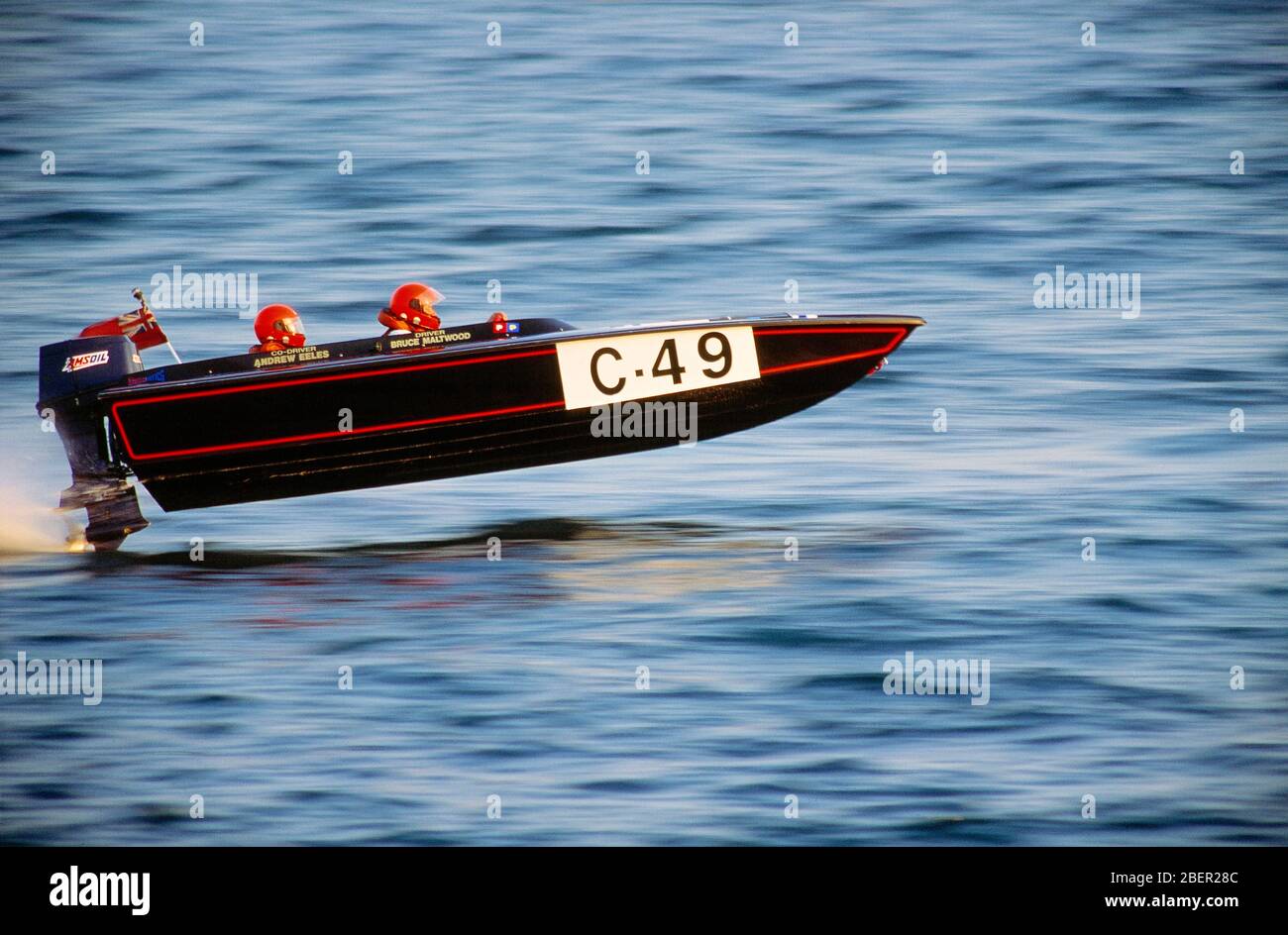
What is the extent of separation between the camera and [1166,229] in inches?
627

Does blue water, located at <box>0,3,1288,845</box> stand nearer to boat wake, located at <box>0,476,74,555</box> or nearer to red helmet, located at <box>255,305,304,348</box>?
boat wake, located at <box>0,476,74,555</box>

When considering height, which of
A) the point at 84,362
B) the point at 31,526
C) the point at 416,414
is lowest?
the point at 31,526

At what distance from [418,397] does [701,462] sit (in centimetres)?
265

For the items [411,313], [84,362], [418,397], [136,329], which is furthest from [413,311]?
[84,362]

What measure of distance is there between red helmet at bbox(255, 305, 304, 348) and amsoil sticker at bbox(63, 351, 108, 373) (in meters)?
0.97

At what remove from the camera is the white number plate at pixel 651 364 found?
9.91 m

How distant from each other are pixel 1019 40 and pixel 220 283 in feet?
35.3

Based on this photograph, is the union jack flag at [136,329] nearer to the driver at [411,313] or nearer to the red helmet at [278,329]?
the red helmet at [278,329]

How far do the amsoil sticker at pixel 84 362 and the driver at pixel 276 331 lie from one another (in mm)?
936

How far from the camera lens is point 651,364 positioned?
9.98 meters

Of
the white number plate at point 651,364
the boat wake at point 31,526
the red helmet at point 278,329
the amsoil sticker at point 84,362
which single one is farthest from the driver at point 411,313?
the boat wake at point 31,526

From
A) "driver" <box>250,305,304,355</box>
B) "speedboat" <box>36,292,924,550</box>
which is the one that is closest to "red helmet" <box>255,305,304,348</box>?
"driver" <box>250,305,304,355</box>

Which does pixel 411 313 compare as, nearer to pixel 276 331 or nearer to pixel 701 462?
pixel 276 331

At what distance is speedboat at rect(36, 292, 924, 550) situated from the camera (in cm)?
990
